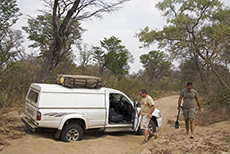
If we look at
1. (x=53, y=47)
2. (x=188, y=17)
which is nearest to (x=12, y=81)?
(x=53, y=47)

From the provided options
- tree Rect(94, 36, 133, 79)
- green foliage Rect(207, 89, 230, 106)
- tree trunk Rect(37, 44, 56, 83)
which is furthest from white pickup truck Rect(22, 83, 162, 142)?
tree Rect(94, 36, 133, 79)

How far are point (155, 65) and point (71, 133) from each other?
40900 mm

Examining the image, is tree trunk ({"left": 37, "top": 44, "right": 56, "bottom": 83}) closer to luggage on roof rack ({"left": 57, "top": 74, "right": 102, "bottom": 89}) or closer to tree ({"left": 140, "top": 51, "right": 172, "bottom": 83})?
luggage on roof rack ({"left": 57, "top": 74, "right": 102, "bottom": 89})

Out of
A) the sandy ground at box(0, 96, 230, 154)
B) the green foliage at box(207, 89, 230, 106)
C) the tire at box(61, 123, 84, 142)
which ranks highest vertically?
the green foliage at box(207, 89, 230, 106)

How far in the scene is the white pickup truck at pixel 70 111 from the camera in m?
5.73

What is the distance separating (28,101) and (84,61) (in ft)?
86.8

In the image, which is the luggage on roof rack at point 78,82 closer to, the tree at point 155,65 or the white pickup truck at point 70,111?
the white pickup truck at point 70,111

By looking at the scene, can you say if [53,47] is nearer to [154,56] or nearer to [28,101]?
[28,101]

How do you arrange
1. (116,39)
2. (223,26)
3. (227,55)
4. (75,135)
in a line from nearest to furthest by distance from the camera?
(75,135), (227,55), (223,26), (116,39)

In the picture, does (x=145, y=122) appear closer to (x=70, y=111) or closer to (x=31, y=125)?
(x=70, y=111)

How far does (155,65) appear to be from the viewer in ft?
149

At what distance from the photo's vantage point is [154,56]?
151ft

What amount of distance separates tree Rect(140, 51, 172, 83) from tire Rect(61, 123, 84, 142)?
39513mm

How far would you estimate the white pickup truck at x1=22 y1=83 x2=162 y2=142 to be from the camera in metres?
5.73
